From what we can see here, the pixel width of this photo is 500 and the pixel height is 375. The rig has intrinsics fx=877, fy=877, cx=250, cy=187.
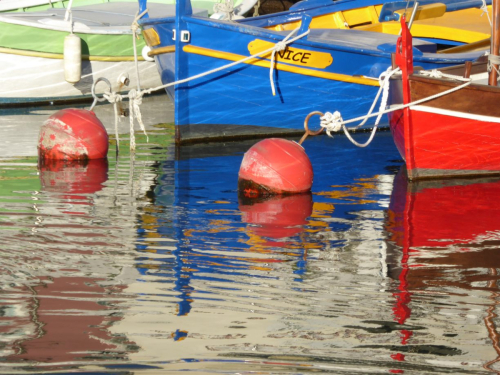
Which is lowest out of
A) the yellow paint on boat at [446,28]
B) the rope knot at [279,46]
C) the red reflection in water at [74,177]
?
the red reflection in water at [74,177]

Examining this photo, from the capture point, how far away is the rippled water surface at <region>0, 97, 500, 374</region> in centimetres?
467

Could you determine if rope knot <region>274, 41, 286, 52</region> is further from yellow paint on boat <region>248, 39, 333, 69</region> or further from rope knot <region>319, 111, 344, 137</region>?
rope knot <region>319, 111, 344, 137</region>

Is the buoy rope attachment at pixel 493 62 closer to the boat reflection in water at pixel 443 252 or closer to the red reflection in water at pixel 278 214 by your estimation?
the boat reflection in water at pixel 443 252

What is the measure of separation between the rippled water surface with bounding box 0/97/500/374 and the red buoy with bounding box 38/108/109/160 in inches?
7.3

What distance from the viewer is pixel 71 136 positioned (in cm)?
1002

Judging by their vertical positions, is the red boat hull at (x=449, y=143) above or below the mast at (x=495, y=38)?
below

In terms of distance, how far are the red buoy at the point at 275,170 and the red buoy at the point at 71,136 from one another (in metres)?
2.23

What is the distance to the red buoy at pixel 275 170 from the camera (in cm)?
856

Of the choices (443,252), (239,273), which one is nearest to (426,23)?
(443,252)

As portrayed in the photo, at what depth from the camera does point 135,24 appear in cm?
1157

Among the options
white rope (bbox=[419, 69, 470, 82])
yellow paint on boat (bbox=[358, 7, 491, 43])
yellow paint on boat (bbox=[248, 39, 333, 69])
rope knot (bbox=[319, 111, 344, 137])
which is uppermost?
yellow paint on boat (bbox=[358, 7, 491, 43])

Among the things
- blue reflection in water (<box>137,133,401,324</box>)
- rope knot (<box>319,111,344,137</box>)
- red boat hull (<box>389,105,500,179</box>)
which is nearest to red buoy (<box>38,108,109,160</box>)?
blue reflection in water (<box>137,133,401,324</box>)

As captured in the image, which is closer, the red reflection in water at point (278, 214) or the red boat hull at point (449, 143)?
the red reflection in water at point (278, 214)

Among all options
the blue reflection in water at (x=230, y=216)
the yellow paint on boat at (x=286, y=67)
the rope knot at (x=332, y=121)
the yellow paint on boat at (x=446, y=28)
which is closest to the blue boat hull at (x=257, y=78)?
the yellow paint on boat at (x=286, y=67)
